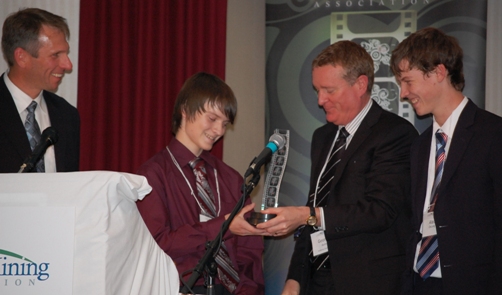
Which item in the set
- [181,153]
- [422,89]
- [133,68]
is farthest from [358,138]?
[133,68]

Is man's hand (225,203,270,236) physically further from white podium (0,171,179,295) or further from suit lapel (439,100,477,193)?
white podium (0,171,179,295)

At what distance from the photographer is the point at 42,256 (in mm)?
1501

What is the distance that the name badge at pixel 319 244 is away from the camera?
2.75 metres

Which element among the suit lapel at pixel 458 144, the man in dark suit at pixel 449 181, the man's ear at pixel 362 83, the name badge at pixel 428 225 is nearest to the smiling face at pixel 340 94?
the man's ear at pixel 362 83

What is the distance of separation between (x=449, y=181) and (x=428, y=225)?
0.76 feet

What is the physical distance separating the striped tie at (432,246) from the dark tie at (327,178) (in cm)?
45

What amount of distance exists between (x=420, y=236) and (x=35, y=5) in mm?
3225

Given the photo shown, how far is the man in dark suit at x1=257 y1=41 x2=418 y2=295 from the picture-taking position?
262cm

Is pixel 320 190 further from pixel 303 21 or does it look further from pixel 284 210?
pixel 303 21

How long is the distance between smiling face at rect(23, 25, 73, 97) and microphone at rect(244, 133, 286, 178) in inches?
58.8

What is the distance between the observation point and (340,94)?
2.91m

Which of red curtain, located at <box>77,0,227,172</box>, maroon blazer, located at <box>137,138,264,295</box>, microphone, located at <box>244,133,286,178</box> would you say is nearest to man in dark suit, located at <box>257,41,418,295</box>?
maroon blazer, located at <box>137,138,264,295</box>

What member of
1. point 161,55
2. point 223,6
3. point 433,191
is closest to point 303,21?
point 223,6

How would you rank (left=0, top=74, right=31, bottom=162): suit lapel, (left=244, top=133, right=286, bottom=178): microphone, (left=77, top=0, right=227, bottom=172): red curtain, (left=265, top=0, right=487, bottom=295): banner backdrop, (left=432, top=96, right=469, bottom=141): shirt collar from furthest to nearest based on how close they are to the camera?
1. (left=77, top=0, right=227, bottom=172): red curtain
2. (left=265, top=0, right=487, bottom=295): banner backdrop
3. (left=0, top=74, right=31, bottom=162): suit lapel
4. (left=432, top=96, right=469, bottom=141): shirt collar
5. (left=244, top=133, right=286, bottom=178): microphone
